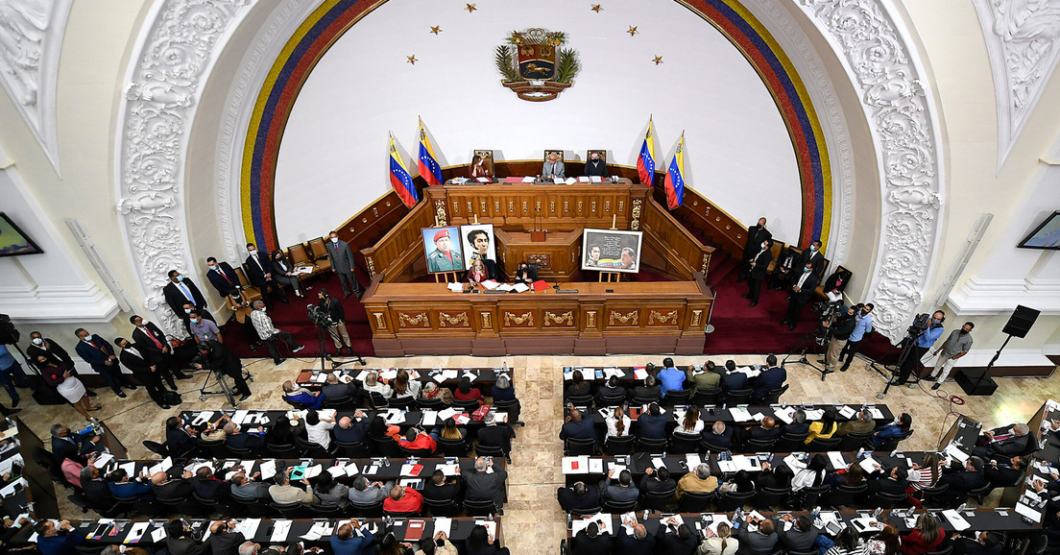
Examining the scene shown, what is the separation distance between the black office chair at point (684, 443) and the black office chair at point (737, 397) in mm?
1056

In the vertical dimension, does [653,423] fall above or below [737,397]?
above

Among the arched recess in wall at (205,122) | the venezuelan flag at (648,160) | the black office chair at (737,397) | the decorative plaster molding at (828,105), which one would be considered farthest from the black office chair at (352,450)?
the decorative plaster molding at (828,105)

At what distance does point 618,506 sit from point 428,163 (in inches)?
347

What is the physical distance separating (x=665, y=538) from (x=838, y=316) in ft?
17.8

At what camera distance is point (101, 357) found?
8148 millimetres

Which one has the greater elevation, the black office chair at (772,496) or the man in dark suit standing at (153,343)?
the man in dark suit standing at (153,343)

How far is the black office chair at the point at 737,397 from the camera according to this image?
7438 mm

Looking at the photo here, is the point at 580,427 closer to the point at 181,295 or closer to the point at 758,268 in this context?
the point at 758,268

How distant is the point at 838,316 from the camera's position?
8.52 m

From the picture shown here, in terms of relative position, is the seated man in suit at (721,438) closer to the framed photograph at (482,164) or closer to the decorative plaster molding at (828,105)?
the decorative plaster molding at (828,105)

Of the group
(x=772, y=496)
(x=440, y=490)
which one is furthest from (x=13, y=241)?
(x=772, y=496)

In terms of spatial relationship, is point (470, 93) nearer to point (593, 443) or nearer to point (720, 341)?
point (720, 341)

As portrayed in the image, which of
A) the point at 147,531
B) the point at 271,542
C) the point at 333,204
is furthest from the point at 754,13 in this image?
the point at 147,531

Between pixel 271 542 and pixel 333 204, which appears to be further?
pixel 333 204
